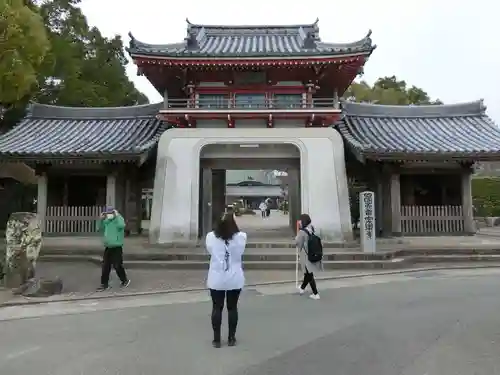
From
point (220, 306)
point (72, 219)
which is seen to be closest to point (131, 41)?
point (72, 219)

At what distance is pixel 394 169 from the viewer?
16656 mm

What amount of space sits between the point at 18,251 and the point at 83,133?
10.3m

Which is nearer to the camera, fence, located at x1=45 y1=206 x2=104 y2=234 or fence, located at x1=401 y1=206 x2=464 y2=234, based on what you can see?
fence, located at x1=45 y1=206 x2=104 y2=234

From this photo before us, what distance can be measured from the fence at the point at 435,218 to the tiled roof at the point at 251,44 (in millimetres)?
6787

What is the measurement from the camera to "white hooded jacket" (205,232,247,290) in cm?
507

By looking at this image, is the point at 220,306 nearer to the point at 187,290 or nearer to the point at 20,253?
the point at 187,290

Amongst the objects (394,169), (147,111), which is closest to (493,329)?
(394,169)

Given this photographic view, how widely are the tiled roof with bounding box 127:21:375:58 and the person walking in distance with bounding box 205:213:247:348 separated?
35.6 feet

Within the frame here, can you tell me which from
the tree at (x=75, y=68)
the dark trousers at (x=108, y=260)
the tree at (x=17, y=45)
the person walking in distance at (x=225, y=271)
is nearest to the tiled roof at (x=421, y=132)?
the dark trousers at (x=108, y=260)

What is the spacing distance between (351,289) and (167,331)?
4463mm

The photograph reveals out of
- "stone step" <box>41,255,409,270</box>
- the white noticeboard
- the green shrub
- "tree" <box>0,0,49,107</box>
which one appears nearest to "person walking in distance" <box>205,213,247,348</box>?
"stone step" <box>41,255,409,270</box>

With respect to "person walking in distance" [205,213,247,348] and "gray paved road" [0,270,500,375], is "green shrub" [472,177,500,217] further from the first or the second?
"person walking in distance" [205,213,247,348]

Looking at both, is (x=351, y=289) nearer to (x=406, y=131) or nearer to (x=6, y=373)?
(x=6, y=373)

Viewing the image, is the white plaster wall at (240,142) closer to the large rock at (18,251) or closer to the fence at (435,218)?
the fence at (435,218)
